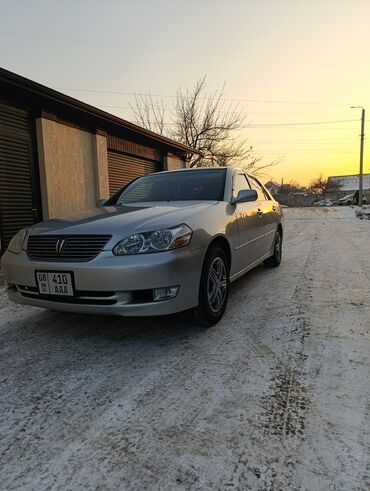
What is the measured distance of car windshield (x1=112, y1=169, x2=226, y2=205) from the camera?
161 inches

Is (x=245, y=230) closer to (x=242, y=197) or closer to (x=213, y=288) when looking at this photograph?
(x=242, y=197)

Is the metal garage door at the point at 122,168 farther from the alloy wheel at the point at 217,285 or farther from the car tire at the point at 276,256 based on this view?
the alloy wheel at the point at 217,285

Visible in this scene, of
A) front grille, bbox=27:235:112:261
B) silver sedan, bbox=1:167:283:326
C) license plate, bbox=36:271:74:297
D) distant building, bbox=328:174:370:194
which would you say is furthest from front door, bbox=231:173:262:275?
distant building, bbox=328:174:370:194

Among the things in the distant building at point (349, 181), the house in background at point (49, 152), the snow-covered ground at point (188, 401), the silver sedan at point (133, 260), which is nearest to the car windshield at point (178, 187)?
the silver sedan at point (133, 260)

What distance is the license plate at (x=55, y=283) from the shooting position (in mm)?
2865

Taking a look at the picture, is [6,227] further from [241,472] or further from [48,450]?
[241,472]

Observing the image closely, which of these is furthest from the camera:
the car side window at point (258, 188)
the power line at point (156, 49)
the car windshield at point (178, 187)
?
the power line at point (156, 49)

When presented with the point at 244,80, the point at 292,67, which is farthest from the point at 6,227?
the point at 292,67

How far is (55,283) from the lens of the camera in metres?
2.92

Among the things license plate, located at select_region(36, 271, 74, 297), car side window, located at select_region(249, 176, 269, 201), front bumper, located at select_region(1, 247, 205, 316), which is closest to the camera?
front bumper, located at select_region(1, 247, 205, 316)

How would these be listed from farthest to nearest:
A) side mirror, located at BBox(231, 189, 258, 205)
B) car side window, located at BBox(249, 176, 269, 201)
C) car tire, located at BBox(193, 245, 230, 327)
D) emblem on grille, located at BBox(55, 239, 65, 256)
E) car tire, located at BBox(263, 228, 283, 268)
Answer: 1. car tire, located at BBox(263, 228, 283, 268)
2. car side window, located at BBox(249, 176, 269, 201)
3. side mirror, located at BBox(231, 189, 258, 205)
4. car tire, located at BBox(193, 245, 230, 327)
5. emblem on grille, located at BBox(55, 239, 65, 256)

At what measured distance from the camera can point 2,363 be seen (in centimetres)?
284

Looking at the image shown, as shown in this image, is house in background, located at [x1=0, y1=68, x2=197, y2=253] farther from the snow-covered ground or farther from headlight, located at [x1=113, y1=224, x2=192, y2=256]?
headlight, located at [x1=113, y1=224, x2=192, y2=256]

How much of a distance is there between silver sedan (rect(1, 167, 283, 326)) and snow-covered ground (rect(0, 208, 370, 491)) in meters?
0.39
